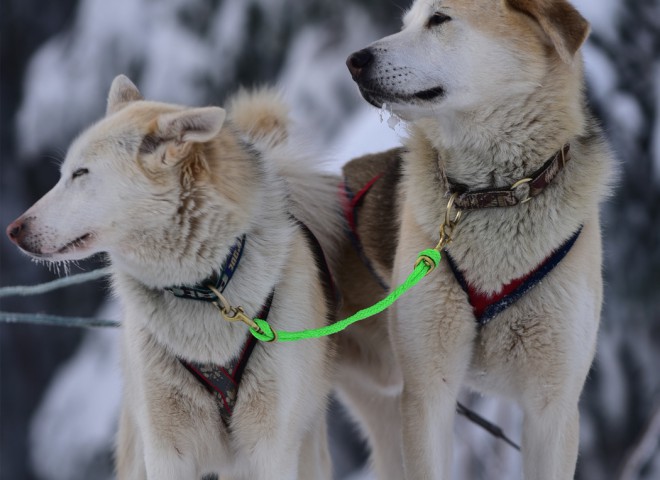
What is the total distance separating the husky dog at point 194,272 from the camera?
2289 mm

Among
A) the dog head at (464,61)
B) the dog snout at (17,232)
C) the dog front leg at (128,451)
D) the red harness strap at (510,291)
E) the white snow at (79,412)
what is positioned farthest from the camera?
the white snow at (79,412)

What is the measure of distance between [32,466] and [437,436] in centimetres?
545

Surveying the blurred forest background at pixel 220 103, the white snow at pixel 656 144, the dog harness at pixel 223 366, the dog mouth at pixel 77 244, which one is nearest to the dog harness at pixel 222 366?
the dog harness at pixel 223 366

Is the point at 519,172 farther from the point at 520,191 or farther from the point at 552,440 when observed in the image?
the point at 552,440

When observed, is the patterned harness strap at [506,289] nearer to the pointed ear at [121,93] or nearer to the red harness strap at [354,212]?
the red harness strap at [354,212]

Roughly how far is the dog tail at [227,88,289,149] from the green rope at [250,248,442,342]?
88 cm

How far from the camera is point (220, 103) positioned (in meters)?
6.70

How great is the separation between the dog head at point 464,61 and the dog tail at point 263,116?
2.40 ft

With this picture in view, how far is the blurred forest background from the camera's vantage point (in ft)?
19.0

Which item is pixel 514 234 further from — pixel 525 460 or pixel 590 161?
pixel 525 460

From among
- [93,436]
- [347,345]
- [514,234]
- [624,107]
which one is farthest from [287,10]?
[514,234]

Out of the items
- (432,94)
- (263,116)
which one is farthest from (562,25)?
(263,116)

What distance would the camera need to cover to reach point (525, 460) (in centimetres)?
270

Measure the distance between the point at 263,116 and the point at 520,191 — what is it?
1134 millimetres
